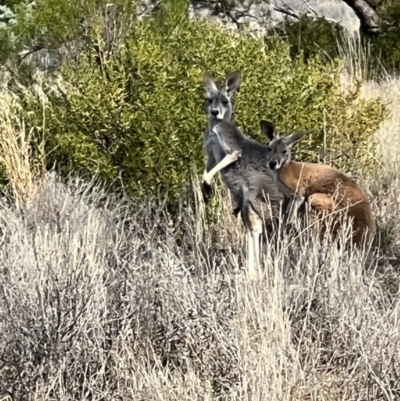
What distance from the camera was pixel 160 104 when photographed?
20.7ft

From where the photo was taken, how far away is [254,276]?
4160 mm

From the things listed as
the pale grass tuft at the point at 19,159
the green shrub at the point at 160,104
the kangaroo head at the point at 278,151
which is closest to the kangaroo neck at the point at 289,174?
the kangaroo head at the point at 278,151

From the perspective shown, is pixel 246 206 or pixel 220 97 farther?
pixel 220 97

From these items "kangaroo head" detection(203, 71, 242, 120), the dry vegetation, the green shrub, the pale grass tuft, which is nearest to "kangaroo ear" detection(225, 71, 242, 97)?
"kangaroo head" detection(203, 71, 242, 120)

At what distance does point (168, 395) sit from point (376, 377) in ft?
2.56

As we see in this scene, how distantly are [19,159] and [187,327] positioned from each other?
9.53ft

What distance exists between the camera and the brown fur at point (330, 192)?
545 cm

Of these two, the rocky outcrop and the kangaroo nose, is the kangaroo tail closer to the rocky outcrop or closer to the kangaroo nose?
the kangaroo nose

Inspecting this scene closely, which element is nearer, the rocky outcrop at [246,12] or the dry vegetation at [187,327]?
the dry vegetation at [187,327]

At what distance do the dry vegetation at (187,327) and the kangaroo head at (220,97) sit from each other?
1.01 meters

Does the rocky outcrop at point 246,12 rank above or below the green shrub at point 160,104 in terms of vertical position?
below

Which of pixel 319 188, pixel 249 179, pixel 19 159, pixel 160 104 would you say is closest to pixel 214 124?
pixel 249 179

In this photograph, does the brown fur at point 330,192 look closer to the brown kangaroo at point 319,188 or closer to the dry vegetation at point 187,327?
the brown kangaroo at point 319,188

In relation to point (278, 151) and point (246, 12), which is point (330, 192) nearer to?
point (278, 151)
